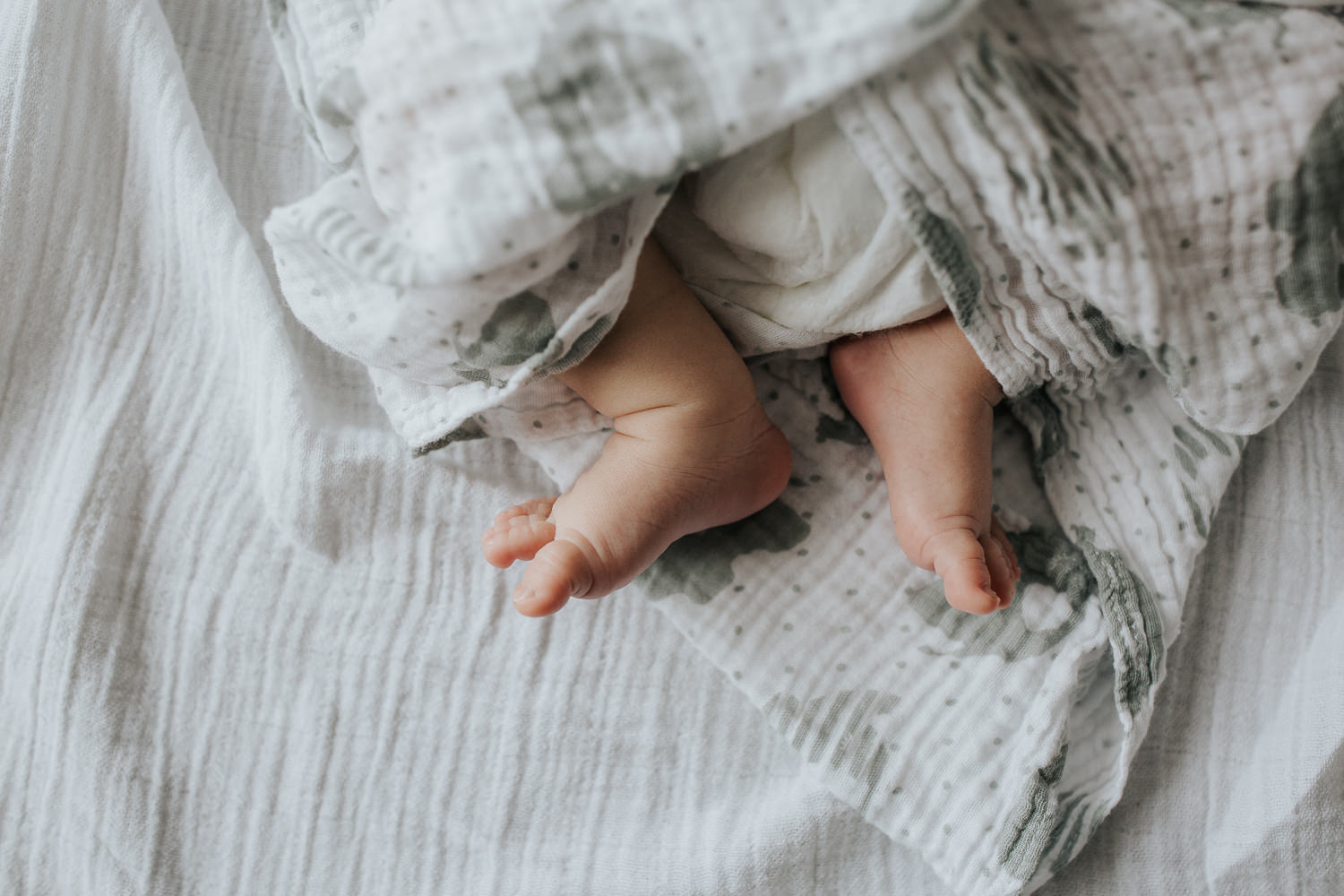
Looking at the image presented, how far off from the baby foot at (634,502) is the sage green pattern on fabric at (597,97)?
19cm

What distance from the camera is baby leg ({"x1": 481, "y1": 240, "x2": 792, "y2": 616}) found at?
0.64 meters

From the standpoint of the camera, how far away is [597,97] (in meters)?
0.50

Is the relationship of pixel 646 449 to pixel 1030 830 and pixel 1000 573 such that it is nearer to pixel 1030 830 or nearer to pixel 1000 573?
pixel 1000 573

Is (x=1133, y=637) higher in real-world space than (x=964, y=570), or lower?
lower

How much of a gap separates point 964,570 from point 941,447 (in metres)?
0.09

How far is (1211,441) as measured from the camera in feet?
2.34

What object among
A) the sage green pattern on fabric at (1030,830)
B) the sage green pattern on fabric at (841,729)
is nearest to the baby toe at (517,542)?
the sage green pattern on fabric at (841,729)

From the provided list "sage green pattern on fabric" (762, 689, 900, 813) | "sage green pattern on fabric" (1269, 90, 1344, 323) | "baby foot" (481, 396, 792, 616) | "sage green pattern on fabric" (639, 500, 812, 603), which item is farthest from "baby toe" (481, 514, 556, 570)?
"sage green pattern on fabric" (1269, 90, 1344, 323)

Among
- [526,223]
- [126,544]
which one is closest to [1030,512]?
[526,223]

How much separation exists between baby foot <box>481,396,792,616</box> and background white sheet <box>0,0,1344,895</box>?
12cm

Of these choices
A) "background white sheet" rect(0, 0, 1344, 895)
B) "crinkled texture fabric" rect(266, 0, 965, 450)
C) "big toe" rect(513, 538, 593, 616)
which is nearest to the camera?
"crinkled texture fabric" rect(266, 0, 965, 450)

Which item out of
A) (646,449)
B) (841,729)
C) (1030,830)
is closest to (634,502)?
(646,449)

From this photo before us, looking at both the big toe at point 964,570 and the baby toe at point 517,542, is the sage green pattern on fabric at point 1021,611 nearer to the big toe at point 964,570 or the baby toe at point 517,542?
the big toe at point 964,570

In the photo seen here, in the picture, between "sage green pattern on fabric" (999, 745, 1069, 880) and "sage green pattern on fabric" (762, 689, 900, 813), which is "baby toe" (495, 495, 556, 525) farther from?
"sage green pattern on fabric" (999, 745, 1069, 880)
